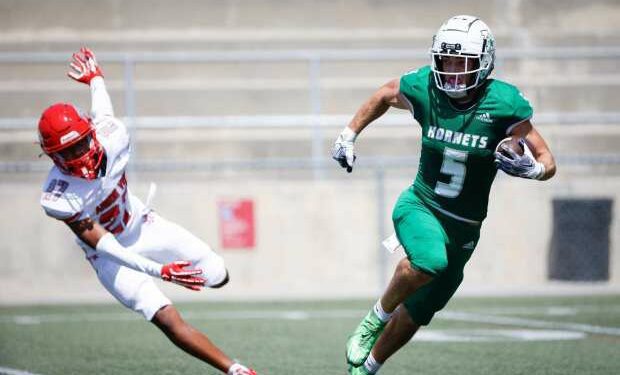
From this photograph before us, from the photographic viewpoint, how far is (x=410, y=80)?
583 cm

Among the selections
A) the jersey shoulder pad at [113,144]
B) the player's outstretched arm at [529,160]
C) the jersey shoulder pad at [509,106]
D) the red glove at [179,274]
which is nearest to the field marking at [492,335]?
the player's outstretched arm at [529,160]

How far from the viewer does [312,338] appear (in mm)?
8078

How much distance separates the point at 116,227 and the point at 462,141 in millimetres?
1937

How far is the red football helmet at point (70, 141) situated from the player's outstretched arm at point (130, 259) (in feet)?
0.92

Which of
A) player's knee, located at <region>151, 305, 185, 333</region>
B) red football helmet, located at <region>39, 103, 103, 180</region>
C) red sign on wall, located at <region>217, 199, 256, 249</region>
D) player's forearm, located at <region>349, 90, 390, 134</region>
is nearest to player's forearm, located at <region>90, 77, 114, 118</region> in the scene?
red football helmet, located at <region>39, 103, 103, 180</region>

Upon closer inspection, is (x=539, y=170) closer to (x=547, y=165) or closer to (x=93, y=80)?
(x=547, y=165)

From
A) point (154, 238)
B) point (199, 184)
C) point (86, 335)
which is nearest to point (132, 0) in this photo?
point (199, 184)

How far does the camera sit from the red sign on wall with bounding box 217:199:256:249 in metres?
11.1

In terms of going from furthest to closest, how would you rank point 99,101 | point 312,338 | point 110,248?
point 312,338
point 99,101
point 110,248

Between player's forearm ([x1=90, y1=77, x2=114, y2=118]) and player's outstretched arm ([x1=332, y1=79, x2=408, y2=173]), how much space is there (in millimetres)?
1367

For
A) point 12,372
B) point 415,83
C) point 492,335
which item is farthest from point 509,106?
point 12,372

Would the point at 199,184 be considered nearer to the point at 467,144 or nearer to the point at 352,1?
the point at 352,1

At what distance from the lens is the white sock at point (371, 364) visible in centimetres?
572

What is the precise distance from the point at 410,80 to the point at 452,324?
3533mm
